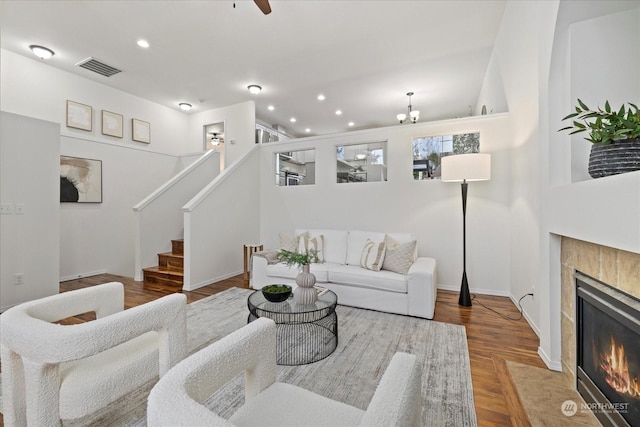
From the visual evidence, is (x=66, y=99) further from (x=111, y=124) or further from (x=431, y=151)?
(x=431, y=151)

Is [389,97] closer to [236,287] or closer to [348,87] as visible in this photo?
[348,87]

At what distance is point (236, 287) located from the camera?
407 centimetres

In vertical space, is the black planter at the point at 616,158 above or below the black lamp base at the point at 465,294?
above

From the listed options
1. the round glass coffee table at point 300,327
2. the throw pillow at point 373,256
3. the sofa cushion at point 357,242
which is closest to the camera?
the round glass coffee table at point 300,327

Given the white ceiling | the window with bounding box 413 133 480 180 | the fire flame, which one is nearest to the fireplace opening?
the fire flame

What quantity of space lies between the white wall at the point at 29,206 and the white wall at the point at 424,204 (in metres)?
3.16

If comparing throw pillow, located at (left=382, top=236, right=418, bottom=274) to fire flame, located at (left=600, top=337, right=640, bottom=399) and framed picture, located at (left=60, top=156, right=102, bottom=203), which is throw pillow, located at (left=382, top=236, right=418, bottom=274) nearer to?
fire flame, located at (left=600, top=337, right=640, bottom=399)

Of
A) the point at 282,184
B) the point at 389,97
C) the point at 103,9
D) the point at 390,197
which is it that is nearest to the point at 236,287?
the point at 282,184

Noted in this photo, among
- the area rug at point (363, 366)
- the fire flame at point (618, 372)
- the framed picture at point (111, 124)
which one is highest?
the framed picture at point (111, 124)

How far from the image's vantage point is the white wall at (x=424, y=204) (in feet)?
12.0

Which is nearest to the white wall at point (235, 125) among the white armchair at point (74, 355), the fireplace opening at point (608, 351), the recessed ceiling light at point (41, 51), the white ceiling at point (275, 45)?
the white ceiling at point (275, 45)

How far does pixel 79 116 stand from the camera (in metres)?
5.05

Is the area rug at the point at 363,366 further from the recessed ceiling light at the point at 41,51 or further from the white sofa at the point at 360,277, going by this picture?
the recessed ceiling light at the point at 41,51

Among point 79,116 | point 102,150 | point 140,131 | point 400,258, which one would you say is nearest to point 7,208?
point 102,150
